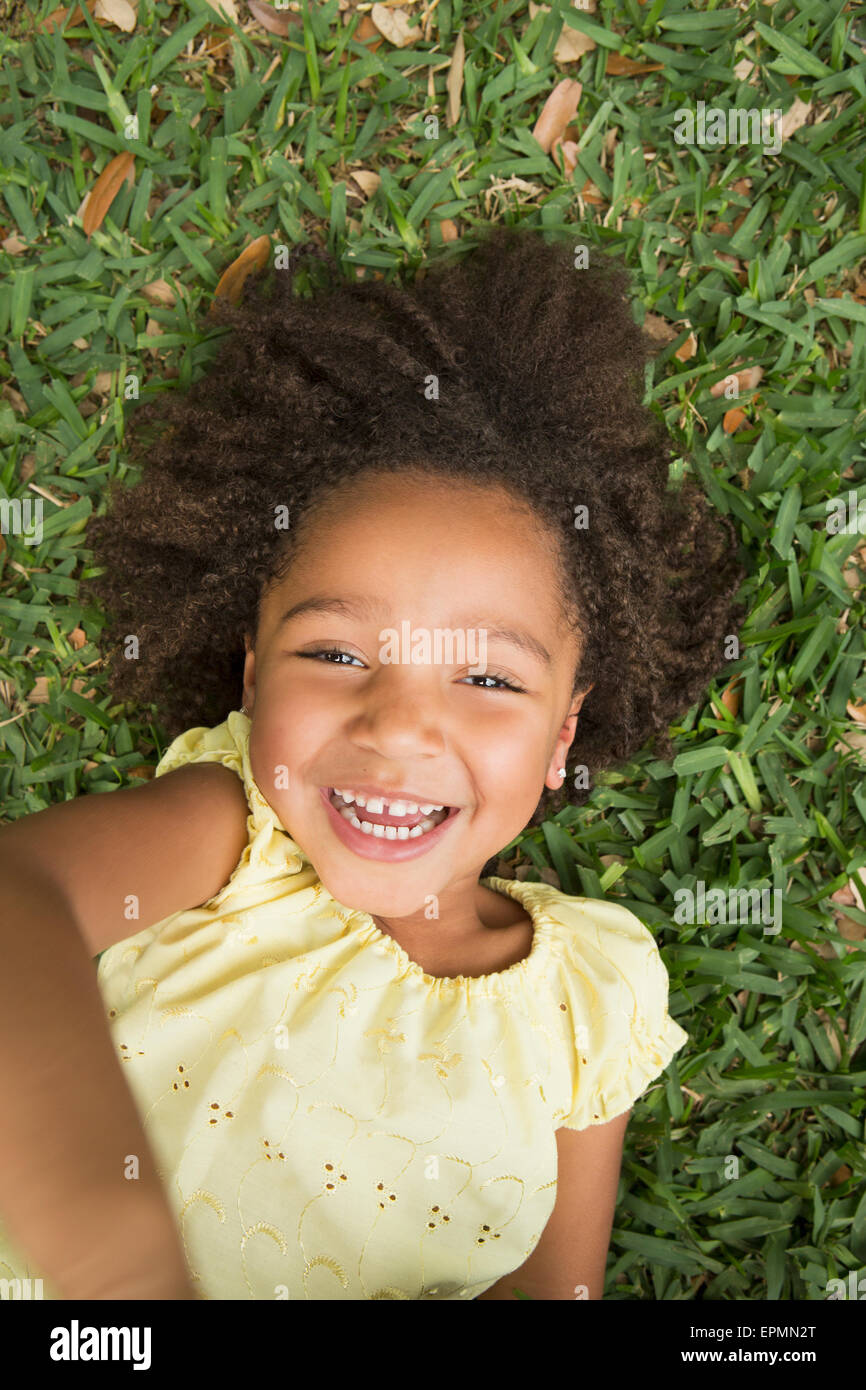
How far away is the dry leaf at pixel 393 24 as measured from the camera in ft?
6.72

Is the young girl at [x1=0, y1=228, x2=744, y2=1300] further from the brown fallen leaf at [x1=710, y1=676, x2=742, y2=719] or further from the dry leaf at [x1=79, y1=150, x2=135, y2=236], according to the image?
the dry leaf at [x1=79, y1=150, x2=135, y2=236]

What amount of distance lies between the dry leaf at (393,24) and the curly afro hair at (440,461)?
1.37ft

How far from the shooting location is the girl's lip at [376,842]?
63.0 inches

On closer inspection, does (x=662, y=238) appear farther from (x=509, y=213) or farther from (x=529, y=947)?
(x=529, y=947)

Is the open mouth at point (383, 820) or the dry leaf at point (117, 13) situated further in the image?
the dry leaf at point (117, 13)

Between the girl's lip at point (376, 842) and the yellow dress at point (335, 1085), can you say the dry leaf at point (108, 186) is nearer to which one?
the yellow dress at point (335, 1085)

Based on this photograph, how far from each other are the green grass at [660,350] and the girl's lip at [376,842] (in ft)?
1.76

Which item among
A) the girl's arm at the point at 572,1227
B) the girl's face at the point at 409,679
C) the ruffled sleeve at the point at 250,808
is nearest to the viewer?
the girl's face at the point at 409,679

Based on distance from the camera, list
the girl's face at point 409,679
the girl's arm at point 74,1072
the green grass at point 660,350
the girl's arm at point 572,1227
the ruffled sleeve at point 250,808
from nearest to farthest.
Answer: the girl's arm at point 74,1072
the girl's face at point 409,679
the ruffled sleeve at point 250,808
the girl's arm at point 572,1227
the green grass at point 660,350

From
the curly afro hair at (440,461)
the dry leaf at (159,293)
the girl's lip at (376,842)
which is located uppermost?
the dry leaf at (159,293)

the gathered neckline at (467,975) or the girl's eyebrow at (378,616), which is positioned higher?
the girl's eyebrow at (378,616)

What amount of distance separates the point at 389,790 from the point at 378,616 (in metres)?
0.25

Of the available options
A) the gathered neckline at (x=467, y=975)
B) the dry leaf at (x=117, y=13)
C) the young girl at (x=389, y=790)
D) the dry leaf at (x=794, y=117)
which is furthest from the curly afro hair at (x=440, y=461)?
the dry leaf at (x=117, y=13)

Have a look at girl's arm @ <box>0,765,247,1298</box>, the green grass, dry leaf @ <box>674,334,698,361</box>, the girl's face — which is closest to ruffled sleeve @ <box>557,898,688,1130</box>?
the green grass
